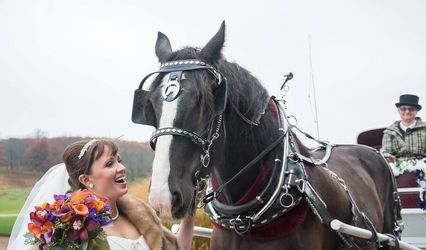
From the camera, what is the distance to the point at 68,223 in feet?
6.32

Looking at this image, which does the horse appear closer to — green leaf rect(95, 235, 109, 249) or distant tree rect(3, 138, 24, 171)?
green leaf rect(95, 235, 109, 249)

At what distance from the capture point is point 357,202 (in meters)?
3.17

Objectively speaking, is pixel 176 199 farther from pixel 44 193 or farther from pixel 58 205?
pixel 44 193

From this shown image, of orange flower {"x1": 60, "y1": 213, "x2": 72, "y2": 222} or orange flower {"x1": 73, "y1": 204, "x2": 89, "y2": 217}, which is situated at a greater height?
orange flower {"x1": 73, "y1": 204, "x2": 89, "y2": 217}

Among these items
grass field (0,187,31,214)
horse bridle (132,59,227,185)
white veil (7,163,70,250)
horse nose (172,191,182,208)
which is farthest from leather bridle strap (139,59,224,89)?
grass field (0,187,31,214)

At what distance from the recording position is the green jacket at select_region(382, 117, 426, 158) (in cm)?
512

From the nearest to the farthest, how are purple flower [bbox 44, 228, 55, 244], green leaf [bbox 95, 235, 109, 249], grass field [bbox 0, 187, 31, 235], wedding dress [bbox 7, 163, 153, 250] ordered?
purple flower [bbox 44, 228, 55, 244]
green leaf [bbox 95, 235, 109, 249]
wedding dress [bbox 7, 163, 153, 250]
grass field [bbox 0, 187, 31, 235]

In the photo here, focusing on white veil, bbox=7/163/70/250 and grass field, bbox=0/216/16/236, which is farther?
grass field, bbox=0/216/16/236

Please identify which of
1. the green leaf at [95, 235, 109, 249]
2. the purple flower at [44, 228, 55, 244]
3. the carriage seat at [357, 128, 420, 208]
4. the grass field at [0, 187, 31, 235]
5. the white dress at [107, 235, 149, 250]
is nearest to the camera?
the purple flower at [44, 228, 55, 244]

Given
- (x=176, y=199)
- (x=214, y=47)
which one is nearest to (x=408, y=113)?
(x=214, y=47)

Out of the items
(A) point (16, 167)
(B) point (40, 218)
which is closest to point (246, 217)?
(B) point (40, 218)

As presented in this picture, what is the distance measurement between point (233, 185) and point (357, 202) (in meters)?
1.10

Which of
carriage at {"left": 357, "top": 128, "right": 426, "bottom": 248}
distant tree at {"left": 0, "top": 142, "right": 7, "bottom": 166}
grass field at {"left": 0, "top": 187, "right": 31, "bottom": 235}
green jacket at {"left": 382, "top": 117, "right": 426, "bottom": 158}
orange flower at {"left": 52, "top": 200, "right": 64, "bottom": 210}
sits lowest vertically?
carriage at {"left": 357, "top": 128, "right": 426, "bottom": 248}

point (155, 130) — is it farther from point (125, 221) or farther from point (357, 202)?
point (357, 202)
